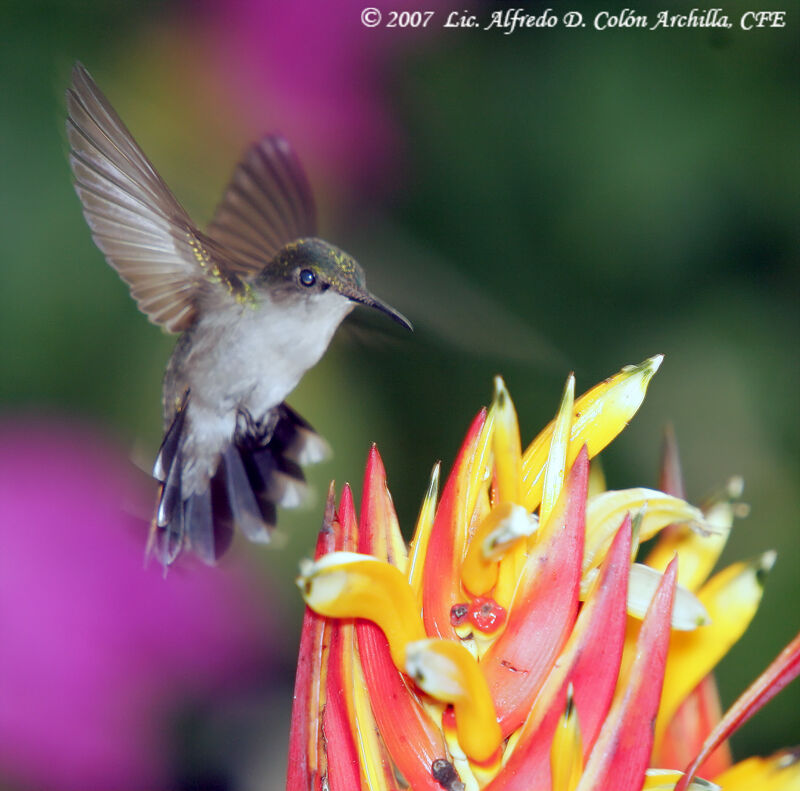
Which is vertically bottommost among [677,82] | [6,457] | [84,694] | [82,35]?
[84,694]

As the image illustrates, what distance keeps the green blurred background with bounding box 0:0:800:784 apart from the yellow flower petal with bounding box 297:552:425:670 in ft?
1.24

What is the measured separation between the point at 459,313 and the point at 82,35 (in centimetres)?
36

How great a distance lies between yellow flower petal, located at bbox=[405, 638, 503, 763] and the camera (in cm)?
26

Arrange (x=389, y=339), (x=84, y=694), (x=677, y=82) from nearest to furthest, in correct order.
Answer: (x=389, y=339)
(x=84, y=694)
(x=677, y=82)

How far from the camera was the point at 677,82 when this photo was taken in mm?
736

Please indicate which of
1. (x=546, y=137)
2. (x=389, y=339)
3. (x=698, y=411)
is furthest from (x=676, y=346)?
(x=389, y=339)

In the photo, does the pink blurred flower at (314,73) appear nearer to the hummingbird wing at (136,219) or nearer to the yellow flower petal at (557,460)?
the hummingbird wing at (136,219)

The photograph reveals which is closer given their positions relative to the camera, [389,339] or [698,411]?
[389,339]

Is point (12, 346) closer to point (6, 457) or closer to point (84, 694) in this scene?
point (6, 457)

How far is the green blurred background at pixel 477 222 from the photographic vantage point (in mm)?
688

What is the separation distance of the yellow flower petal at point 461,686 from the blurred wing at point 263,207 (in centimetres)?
27

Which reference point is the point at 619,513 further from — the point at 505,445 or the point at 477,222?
the point at 477,222

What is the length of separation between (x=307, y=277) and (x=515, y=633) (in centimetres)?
19

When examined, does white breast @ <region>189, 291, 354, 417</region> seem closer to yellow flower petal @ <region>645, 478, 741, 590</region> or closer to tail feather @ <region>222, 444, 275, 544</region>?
tail feather @ <region>222, 444, 275, 544</region>
